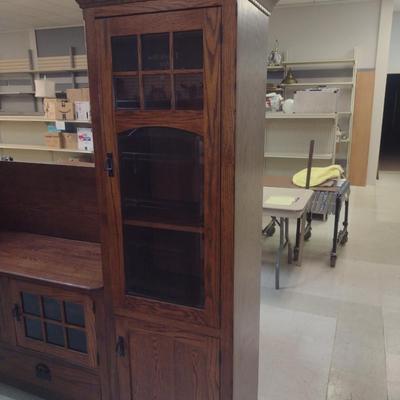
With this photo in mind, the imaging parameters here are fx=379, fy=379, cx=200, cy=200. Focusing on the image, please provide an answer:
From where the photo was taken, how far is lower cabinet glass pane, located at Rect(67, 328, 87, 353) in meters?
1.67

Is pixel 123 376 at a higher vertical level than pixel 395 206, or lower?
higher

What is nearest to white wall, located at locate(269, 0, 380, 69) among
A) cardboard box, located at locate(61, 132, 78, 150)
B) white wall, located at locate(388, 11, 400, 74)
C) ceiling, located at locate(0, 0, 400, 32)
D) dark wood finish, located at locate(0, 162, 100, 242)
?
ceiling, located at locate(0, 0, 400, 32)

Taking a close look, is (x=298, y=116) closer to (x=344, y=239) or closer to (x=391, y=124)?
(x=344, y=239)

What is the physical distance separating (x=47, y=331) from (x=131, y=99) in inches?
46.2

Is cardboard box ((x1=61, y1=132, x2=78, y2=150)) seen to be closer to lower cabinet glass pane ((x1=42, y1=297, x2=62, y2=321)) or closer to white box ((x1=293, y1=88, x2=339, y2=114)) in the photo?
white box ((x1=293, y1=88, x2=339, y2=114))

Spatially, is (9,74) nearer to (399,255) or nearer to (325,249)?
(325,249)

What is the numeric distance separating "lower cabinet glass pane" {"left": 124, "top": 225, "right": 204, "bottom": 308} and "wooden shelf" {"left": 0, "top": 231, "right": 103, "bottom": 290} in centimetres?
23

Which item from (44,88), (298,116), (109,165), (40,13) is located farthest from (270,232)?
(40,13)

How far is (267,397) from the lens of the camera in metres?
1.97

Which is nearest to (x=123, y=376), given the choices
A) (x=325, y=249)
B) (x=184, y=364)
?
(x=184, y=364)

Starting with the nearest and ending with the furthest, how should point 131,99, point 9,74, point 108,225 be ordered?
point 131,99
point 108,225
point 9,74

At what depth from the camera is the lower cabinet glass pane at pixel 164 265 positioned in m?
1.34

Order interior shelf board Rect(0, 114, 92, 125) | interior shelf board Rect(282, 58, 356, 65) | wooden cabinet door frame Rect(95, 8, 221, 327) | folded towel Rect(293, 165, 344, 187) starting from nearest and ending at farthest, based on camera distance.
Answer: wooden cabinet door frame Rect(95, 8, 221, 327) → folded towel Rect(293, 165, 344, 187) → interior shelf board Rect(282, 58, 356, 65) → interior shelf board Rect(0, 114, 92, 125)

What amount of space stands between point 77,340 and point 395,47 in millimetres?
7465
